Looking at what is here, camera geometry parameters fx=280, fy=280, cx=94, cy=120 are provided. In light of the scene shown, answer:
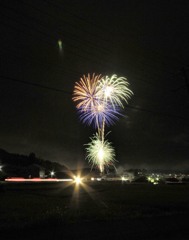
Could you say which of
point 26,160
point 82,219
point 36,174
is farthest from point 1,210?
point 26,160

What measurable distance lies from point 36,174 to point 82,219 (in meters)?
94.8

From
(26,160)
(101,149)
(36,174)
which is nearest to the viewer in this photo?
(101,149)

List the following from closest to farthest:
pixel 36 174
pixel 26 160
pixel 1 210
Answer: pixel 1 210, pixel 36 174, pixel 26 160

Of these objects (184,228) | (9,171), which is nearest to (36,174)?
(9,171)

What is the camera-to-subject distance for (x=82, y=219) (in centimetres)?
1530

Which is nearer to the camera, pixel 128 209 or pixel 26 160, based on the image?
pixel 128 209

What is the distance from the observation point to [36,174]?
106 meters

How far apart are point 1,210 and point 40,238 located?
26.2 feet

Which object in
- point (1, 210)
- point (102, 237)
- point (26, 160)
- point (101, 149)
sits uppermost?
point (26, 160)

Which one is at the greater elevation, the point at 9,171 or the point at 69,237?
the point at 9,171

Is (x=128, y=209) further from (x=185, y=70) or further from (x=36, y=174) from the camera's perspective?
(x=36, y=174)

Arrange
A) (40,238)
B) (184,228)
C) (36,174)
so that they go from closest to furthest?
(40,238), (184,228), (36,174)

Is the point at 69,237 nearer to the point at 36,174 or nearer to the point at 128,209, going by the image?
the point at 128,209

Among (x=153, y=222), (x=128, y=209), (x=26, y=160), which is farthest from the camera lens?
(x=26, y=160)
